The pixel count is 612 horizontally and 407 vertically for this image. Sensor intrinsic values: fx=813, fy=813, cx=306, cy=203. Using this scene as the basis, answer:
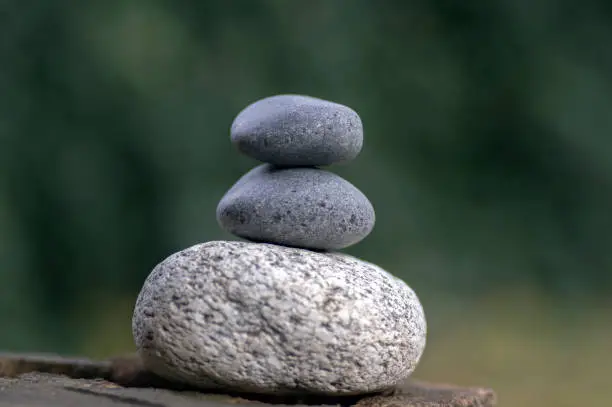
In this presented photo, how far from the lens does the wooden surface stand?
3.72m

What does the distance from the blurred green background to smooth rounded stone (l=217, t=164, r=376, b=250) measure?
322cm

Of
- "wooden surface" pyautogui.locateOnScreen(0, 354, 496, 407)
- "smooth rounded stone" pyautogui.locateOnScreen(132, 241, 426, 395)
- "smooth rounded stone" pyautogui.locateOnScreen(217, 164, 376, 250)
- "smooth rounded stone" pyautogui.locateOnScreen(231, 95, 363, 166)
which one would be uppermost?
"smooth rounded stone" pyautogui.locateOnScreen(231, 95, 363, 166)

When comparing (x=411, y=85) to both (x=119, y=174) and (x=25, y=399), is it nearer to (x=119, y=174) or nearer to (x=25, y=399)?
(x=119, y=174)

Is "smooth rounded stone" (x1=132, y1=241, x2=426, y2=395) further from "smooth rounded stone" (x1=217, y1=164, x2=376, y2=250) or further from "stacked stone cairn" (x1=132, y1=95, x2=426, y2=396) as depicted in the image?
"smooth rounded stone" (x1=217, y1=164, x2=376, y2=250)

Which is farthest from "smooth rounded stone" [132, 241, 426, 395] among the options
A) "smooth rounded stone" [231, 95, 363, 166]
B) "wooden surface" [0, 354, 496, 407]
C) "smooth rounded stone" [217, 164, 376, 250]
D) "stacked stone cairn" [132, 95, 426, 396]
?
"smooth rounded stone" [231, 95, 363, 166]

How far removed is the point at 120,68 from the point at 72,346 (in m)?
2.69

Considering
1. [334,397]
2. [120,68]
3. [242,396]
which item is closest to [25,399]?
[242,396]

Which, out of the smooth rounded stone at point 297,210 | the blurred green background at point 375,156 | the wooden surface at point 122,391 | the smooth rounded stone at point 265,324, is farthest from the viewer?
the blurred green background at point 375,156

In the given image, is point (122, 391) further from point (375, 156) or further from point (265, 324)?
point (375, 156)

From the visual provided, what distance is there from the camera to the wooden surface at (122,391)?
12.2 feet

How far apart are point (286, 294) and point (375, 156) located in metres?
4.36

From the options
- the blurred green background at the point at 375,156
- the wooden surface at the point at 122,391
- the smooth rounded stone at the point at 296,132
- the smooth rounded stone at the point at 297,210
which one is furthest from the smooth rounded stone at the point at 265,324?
the blurred green background at the point at 375,156

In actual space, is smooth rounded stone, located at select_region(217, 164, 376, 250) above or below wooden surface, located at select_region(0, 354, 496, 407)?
above

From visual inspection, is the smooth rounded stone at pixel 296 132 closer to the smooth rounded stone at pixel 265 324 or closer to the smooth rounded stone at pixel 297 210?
the smooth rounded stone at pixel 297 210
